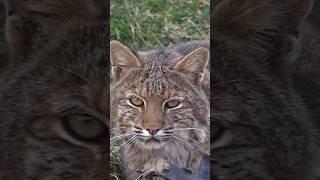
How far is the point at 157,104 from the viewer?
4.85 ft

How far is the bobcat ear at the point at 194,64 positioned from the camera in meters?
1.48

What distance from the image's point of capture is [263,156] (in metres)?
1.43

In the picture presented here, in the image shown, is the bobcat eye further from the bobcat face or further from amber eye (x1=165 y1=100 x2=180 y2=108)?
amber eye (x1=165 y1=100 x2=180 y2=108)

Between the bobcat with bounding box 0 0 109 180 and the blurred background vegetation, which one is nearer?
the bobcat with bounding box 0 0 109 180

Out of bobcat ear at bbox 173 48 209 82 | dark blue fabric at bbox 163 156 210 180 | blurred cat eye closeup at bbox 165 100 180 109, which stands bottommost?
dark blue fabric at bbox 163 156 210 180

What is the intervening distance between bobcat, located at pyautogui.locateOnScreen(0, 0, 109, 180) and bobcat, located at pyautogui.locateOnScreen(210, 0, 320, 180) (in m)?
0.30

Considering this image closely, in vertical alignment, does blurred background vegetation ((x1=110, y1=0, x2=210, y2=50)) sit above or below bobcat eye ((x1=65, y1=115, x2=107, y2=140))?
above

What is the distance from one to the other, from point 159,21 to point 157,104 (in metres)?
0.24

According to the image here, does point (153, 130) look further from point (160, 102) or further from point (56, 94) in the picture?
point (56, 94)

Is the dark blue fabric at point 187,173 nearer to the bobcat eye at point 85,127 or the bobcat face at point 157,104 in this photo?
the bobcat face at point 157,104

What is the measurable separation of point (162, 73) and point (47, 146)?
0.35m

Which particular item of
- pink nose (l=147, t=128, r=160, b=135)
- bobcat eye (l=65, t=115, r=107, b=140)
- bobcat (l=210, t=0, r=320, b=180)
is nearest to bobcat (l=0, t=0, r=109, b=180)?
bobcat eye (l=65, t=115, r=107, b=140)

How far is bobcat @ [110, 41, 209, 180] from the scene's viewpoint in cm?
148

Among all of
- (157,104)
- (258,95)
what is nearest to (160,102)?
(157,104)
